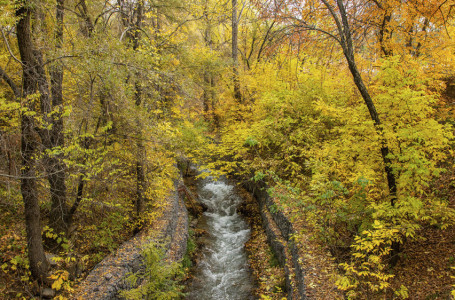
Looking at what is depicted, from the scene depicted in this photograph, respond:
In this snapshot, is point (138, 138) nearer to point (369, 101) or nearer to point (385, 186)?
point (369, 101)

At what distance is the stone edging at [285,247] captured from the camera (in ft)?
18.9

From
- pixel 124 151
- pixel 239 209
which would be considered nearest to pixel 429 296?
pixel 124 151

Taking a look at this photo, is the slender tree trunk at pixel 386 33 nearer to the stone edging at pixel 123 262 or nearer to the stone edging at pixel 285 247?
the stone edging at pixel 285 247

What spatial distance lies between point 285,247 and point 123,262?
172 inches

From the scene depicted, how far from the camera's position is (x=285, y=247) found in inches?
294

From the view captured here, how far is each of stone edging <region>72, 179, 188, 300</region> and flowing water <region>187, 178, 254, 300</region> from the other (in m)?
1.05

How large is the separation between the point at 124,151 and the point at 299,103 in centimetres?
671

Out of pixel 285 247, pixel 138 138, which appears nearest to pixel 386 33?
pixel 285 247

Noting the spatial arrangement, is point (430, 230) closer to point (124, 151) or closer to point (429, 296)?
point (429, 296)

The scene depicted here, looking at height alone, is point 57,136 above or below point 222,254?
above

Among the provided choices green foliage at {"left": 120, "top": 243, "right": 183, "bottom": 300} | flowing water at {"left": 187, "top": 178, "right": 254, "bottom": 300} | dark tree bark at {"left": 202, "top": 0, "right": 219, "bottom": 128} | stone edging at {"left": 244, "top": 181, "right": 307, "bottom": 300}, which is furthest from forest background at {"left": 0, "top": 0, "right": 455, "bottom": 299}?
dark tree bark at {"left": 202, "top": 0, "right": 219, "bottom": 128}

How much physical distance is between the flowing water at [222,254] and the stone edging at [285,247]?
111 centimetres

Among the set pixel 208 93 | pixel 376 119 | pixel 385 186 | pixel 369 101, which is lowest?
pixel 385 186

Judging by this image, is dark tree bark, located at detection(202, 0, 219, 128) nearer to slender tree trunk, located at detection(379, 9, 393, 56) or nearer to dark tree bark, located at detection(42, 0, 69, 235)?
dark tree bark, located at detection(42, 0, 69, 235)
